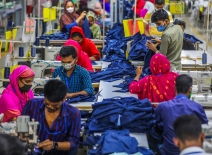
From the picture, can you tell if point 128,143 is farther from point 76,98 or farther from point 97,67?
point 97,67

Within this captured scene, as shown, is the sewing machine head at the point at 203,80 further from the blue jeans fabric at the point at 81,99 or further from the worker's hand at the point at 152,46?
the worker's hand at the point at 152,46

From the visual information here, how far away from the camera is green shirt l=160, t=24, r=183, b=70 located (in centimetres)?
771

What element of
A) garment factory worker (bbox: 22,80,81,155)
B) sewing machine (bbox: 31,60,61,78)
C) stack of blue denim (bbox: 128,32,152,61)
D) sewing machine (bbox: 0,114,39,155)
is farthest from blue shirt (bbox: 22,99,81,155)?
stack of blue denim (bbox: 128,32,152,61)

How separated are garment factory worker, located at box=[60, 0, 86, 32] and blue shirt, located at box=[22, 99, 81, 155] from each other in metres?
6.78

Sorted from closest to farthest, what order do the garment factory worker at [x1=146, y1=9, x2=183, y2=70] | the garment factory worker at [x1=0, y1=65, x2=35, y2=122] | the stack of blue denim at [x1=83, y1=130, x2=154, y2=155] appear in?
the stack of blue denim at [x1=83, y1=130, x2=154, y2=155] < the garment factory worker at [x1=0, y1=65, x2=35, y2=122] < the garment factory worker at [x1=146, y1=9, x2=183, y2=70]

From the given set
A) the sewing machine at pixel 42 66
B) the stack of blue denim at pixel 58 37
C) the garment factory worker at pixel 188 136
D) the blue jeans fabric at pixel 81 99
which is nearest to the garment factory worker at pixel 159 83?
the blue jeans fabric at pixel 81 99

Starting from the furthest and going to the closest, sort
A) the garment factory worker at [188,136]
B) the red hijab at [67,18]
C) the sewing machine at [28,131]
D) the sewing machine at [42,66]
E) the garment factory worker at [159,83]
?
1. the red hijab at [67,18]
2. the sewing machine at [42,66]
3. the garment factory worker at [159,83]
4. the sewing machine at [28,131]
5. the garment factory worker at [188,136]

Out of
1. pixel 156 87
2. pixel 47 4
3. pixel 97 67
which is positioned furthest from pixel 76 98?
pixel 47 4

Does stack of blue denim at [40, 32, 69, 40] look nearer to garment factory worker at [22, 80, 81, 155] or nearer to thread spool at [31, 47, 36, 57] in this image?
thread spool at [31, 47, 36, 57]

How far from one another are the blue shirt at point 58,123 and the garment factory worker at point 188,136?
1.39 meters

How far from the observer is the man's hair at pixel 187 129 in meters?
3.68

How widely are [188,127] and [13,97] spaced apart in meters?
2.32

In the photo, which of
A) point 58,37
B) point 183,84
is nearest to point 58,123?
point 183,84

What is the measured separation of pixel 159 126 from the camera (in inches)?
215
